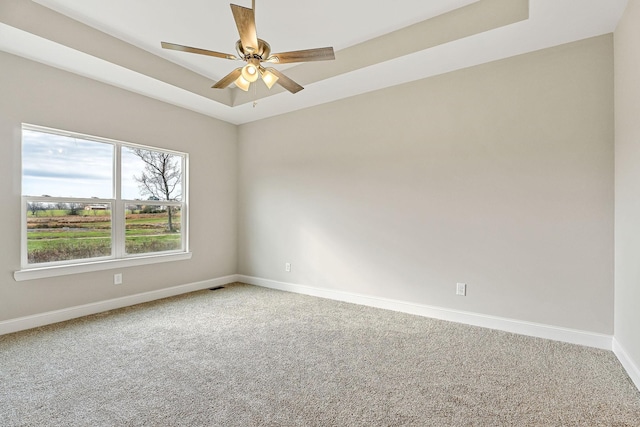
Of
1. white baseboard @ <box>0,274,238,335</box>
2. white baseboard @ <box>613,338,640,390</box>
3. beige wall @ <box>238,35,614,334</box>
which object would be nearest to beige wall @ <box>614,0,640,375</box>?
white baseboard @ <box>613,338,640,390</box>

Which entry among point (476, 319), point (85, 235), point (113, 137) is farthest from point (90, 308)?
point (476, 319)

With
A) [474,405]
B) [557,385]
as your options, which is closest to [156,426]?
[474,405]

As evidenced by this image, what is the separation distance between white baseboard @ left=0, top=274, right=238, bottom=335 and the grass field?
557 millimetres

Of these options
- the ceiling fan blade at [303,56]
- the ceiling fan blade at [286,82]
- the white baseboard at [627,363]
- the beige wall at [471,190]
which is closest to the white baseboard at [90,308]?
the beige wall at [471,190]

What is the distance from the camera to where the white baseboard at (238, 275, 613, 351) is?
102 inches

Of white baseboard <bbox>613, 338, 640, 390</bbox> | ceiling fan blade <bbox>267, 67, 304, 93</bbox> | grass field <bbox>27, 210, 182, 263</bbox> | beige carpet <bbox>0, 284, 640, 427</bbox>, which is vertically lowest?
beige carpet <bbox>0, 284, 640, 427</bbox>

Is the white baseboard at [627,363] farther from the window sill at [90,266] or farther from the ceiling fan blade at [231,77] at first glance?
the window sill at [90,266]

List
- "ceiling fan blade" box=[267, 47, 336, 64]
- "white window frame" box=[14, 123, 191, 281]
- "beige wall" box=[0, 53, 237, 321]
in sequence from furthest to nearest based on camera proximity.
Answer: "white window frame" box=[14, 123, 191, 281], "beige wall" box=[0, 53, 237, 321], "ceiling fan blade" box=[267, 47, 336, 64]

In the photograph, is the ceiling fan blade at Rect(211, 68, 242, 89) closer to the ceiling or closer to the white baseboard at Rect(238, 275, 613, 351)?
the ceiling

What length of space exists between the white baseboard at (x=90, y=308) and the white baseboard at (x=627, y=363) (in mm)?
4682

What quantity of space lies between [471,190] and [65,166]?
4.42 meters

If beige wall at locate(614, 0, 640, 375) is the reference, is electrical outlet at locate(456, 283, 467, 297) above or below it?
below

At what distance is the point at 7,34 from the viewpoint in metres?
2.54

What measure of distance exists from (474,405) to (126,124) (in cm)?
448
